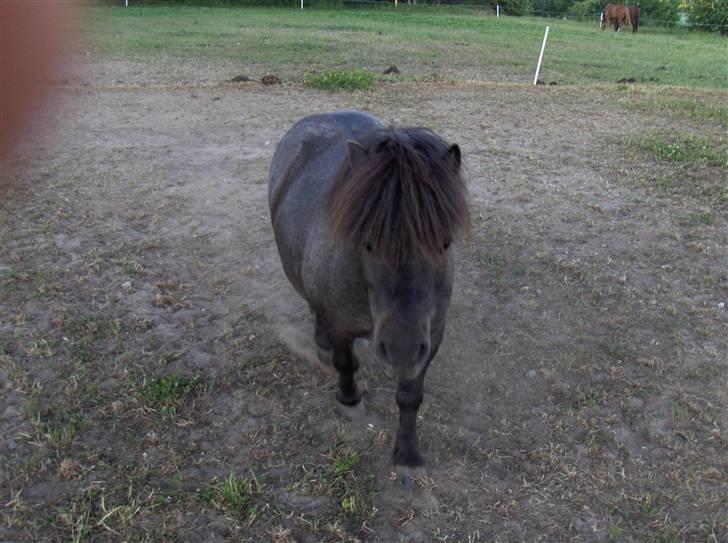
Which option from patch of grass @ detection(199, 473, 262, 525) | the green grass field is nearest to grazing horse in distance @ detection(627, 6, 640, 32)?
the green grass field

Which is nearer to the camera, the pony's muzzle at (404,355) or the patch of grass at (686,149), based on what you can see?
the pony's muzzle at (404,355)

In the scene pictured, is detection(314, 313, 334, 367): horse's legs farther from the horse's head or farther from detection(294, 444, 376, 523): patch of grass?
the horse's head

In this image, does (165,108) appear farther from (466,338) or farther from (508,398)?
(508,398)

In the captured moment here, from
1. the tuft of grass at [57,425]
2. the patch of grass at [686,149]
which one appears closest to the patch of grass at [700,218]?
the patch of grass at [686,149]

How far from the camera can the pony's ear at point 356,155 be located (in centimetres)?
235

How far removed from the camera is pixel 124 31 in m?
17.1

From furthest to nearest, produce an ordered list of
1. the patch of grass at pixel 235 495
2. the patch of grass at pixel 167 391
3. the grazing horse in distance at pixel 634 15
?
the grazing horse in distance at pixel 634 15 → the patch of grass at pixel 167 391 → the patch of grass at pixel 235 495

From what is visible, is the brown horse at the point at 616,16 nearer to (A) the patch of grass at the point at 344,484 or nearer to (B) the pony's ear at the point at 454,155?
(B) the pony's ear at the point at 454,155

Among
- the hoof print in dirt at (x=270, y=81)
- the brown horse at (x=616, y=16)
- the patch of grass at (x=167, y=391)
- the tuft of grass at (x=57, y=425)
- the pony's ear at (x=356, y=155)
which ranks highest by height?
the brown horse at (x=616, y=16)

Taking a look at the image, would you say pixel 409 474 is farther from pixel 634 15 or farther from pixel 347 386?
pixel 634 15

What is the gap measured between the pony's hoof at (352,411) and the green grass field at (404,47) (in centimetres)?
826

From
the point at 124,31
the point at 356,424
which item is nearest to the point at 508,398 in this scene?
the point at 356,424

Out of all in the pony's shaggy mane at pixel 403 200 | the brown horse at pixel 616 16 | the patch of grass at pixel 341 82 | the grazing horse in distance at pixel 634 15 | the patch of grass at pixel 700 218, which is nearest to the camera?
the pony's shaggy mane at pixel 403 200

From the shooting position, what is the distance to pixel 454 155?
7.70 feet
